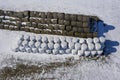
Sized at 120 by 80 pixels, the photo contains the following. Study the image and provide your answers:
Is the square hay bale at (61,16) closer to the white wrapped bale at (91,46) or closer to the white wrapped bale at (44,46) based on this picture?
the white wrapped bale at (44,46)

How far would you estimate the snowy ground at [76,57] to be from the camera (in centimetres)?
1352

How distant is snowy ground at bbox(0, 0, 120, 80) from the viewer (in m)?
13.5

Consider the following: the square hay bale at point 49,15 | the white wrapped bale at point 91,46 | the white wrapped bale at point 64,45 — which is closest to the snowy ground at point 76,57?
the white wrapped bale at point 64,45

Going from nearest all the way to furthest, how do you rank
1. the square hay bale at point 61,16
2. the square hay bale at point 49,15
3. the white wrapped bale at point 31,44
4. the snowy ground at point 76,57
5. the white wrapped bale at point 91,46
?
the snowy ground at point 76,57, the white wrapped bale at point 91,46, the white wrapped bale at point 31,44, the square hay bale at point 61,16, the square hay bale at point 49,15

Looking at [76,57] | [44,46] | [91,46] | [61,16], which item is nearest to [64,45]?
[76,57]

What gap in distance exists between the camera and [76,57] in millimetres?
14219

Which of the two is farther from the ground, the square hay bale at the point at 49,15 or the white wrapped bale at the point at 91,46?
the square hay bale at the point at 49,15

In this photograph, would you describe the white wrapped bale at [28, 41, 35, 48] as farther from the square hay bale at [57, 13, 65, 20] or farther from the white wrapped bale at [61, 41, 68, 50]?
the square hay bale at [57, 13, 65, 20]

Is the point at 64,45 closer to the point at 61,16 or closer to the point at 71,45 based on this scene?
the point at 71,45

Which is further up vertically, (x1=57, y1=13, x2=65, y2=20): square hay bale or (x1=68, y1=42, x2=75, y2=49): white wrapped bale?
(x1=57, y1=13, x2=65, y2=20): square hay bale

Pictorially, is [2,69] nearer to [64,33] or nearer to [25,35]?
[25,35]

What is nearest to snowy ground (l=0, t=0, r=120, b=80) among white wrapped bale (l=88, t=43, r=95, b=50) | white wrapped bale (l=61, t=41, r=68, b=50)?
white wrapped bale (l=61, t=41, r=68, b=50)

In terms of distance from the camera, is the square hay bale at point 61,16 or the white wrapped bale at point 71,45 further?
the square hay bale at point 61,16

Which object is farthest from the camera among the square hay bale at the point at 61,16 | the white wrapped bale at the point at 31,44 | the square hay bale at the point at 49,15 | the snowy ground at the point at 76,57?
the square hay bale at the point at 49,15
